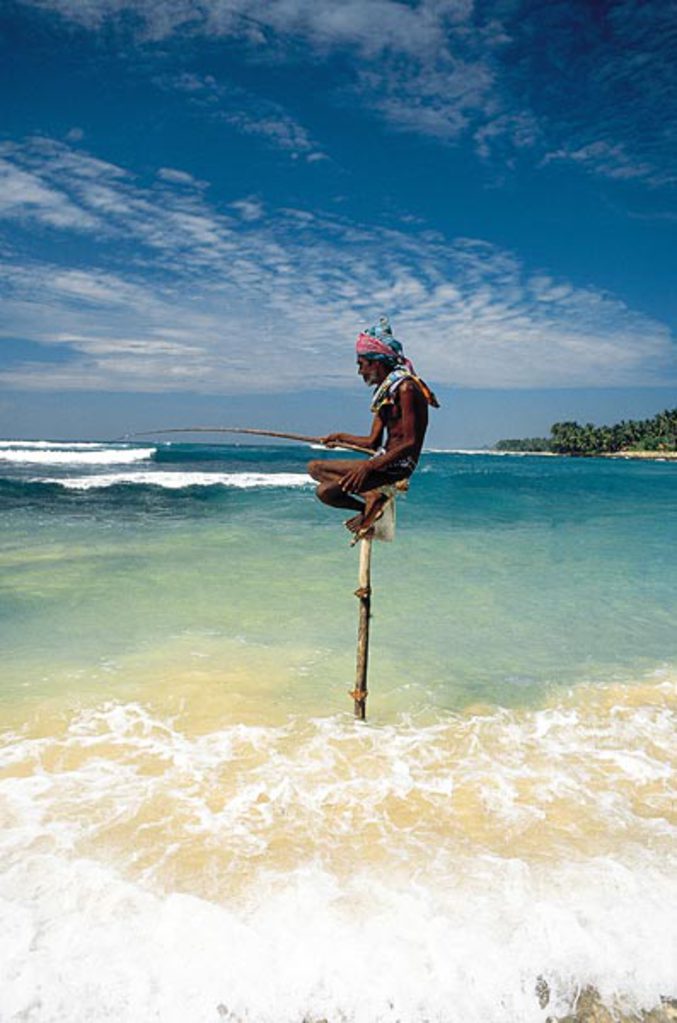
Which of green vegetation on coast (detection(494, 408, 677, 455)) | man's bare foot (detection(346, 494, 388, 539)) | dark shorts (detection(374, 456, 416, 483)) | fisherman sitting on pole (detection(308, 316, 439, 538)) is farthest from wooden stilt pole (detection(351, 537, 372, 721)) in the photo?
green vegetation on coast (detection(494, 408, 677, 455))

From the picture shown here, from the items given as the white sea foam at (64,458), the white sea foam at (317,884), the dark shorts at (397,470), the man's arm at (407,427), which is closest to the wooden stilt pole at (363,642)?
the white sea foam at (317,884)

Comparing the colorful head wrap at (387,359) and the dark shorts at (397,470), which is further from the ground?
the colorful head wrap at (387,359)

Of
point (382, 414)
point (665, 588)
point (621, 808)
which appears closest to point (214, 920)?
point (621, 808)

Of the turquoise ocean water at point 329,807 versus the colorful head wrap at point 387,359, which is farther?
the colorful head wrap at point 387,359

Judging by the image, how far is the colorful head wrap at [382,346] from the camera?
4.42 m

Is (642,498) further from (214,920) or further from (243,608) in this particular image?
(214,920)

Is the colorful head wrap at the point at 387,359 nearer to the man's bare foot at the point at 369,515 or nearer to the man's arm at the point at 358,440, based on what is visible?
the man's arm at the point at 358,440

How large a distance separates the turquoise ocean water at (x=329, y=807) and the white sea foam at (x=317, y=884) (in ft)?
0.04

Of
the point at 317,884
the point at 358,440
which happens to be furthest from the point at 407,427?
the point at 317,884

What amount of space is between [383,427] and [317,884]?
305cm

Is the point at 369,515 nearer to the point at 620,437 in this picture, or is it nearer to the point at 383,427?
the point at 383,427

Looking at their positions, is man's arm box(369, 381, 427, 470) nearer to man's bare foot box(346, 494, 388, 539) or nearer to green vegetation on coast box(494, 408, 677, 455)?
man's bare foot box(346, 494, 388, 539)

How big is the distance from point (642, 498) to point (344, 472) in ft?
108

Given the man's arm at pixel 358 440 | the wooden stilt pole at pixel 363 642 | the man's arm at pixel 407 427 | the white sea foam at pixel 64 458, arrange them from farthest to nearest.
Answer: the white sea foam at pixel 64 458 → the wooden stilt pole at pixel 363 642 → the man's arm at pixel 358 440 → the man's arm at pixel 407 427
